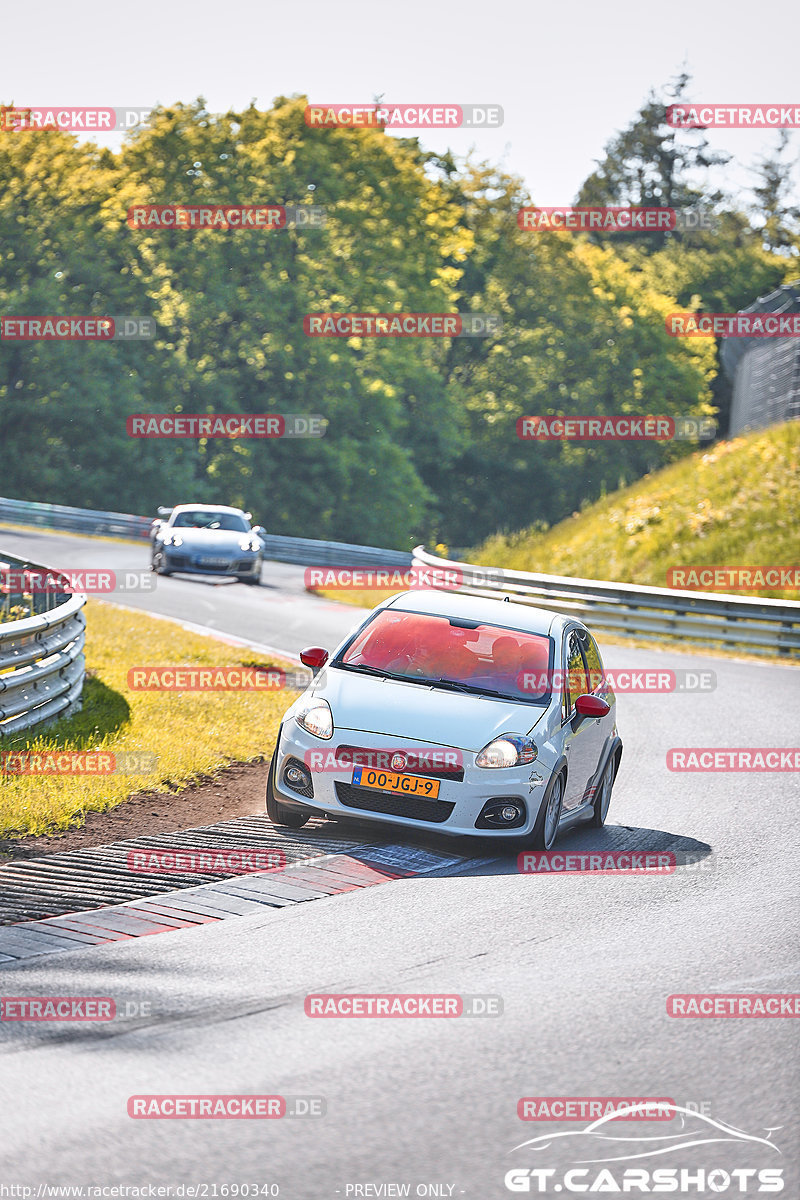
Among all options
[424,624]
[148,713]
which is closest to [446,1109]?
[424,624]

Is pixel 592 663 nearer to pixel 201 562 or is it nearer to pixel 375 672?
pixel 375 672

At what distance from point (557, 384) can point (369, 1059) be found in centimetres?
6785

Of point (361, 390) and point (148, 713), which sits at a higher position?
point (361, 390)

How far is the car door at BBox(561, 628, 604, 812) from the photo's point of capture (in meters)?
9.61

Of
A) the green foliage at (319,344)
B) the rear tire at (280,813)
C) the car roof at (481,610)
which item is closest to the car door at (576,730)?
the car roof at (481,610)

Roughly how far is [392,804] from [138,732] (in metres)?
3.86

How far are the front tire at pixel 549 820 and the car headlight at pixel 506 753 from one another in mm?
309

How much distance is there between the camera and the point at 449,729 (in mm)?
8961

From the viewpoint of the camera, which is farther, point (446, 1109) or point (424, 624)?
point (424, 624)

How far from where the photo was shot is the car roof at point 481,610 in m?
10.2

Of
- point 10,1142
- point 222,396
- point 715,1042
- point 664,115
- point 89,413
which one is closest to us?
point 10,1142

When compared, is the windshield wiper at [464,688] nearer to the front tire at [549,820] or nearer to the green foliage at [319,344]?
the front tire at [549,820]

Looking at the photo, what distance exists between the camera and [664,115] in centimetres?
9612

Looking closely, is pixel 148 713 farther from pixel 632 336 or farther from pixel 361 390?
pixel 632 336
